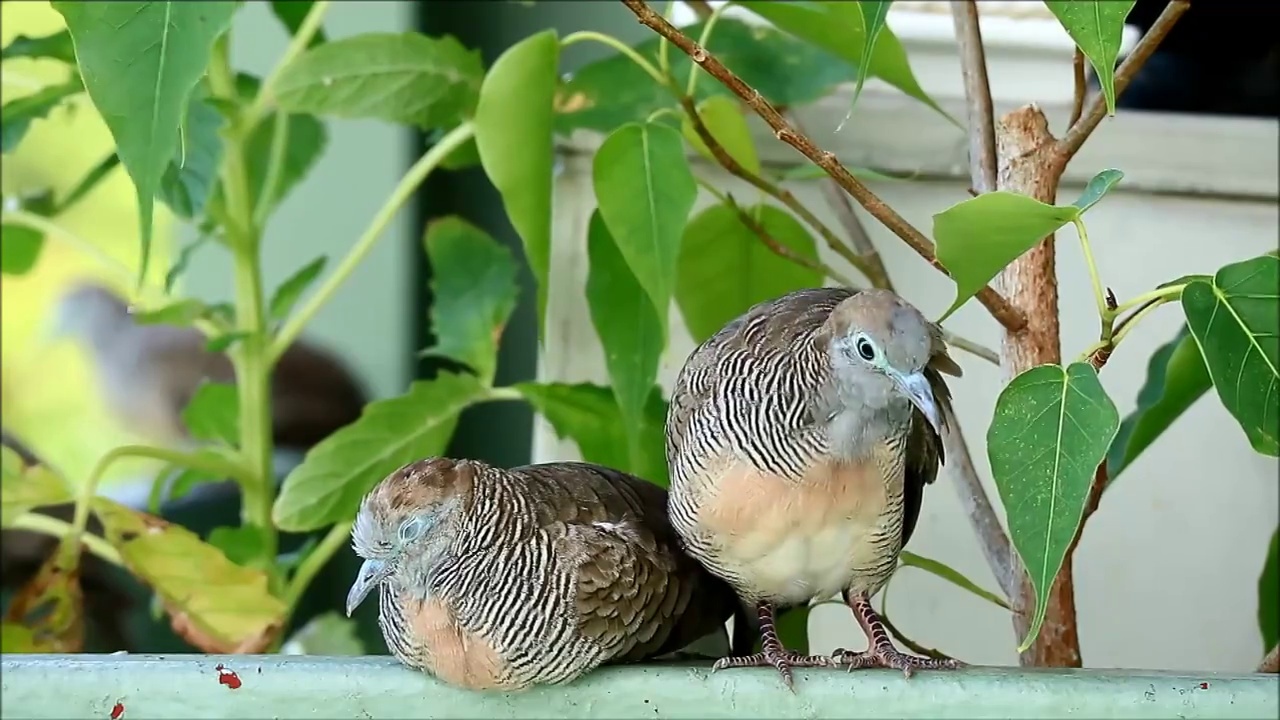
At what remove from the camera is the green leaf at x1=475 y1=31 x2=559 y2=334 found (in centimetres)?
54

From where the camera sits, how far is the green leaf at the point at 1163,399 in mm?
524

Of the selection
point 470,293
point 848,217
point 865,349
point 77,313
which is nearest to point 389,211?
point 470,293

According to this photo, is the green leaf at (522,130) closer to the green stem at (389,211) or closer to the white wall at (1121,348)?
the green stem at (389,211)

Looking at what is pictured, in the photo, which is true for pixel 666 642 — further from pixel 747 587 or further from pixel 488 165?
pixel 488 165

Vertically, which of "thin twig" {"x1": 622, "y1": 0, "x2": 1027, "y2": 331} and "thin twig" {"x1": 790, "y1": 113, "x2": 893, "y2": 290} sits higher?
"thin twig" {"x1": 622, "y1": 0, "x2": 1027, "y2": 331}

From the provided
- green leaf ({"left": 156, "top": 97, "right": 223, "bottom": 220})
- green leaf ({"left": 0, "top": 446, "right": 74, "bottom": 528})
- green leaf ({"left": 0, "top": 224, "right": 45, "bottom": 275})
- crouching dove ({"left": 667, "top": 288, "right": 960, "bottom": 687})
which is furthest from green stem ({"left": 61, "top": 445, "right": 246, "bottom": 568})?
crouching dove ({"left": 667, "top": 288, "right": 960, "bottom": 687})

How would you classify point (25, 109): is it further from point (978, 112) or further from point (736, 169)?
point (978, 112)

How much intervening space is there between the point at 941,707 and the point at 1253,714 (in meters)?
0.10

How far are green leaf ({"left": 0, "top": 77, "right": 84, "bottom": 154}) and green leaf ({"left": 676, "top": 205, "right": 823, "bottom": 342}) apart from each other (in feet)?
1.31

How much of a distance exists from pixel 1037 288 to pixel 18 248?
736 mm

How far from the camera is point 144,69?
0.39m

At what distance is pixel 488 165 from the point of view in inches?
21.4

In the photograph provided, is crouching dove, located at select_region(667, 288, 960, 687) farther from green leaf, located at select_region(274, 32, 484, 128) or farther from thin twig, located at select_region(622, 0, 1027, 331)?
green leaf, located at select_region(274, 32, 484, 128)

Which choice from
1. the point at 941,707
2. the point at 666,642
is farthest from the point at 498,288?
the point at 941,707
